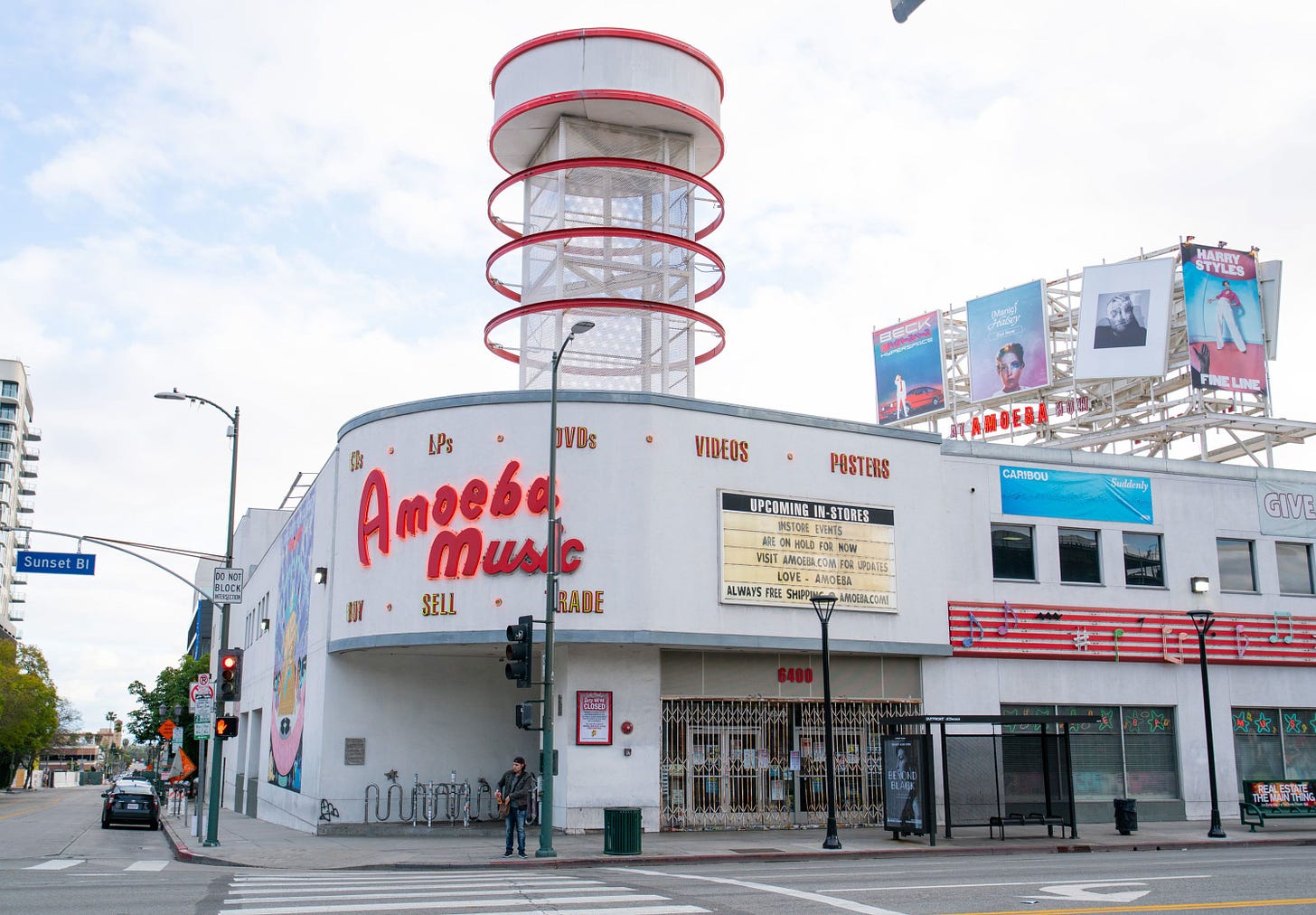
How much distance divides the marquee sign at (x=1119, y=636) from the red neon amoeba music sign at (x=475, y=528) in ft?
36.9

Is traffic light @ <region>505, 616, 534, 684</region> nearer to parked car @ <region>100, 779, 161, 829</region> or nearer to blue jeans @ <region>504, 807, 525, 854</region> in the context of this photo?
blue jeans @ <region>504, 807, 525, 854</region>

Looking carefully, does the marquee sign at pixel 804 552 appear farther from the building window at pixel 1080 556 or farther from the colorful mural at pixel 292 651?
the colorful mural at pixel 292 651

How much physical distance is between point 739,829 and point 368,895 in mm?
13735

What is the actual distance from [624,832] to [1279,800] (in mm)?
17066

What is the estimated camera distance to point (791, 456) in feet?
96.8

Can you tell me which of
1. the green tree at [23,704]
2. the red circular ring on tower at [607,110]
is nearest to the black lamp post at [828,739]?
the red circular ring on tower at [607,110]

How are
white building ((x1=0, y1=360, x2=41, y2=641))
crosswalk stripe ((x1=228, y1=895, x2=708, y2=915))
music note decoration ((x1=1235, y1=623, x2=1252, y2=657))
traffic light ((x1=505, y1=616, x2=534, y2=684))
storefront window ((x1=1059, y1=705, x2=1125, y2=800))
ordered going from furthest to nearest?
white building ((x1=0, y1=360, x2=41, y2=641))
music note decoration ((x1=1235, y1=623, x2=1252, y2=657))
storefront window ((x1=1059, y1=705, x2=1125, y2=800))
traffic light ((x1=505, y1=616, x2=534, y2=684))
crosswalk stripe ((x1=228, y1=895, x2=708, y2=915))

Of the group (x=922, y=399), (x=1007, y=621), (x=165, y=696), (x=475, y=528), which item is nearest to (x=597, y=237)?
(x=475, y=528)

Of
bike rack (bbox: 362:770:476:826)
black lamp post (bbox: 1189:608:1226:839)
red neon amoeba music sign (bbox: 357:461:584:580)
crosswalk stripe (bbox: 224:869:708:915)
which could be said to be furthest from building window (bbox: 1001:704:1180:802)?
crosswalk stripe (bbox: 224:869:708:915)

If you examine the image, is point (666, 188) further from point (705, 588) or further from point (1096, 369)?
point (1096, 369)

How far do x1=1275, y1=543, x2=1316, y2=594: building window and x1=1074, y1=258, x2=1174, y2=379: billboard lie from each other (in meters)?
8.99

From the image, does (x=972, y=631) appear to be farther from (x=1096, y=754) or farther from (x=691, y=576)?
(x=691, y=576)

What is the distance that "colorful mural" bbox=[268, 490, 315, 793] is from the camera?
33.4m

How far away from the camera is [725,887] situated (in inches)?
685
